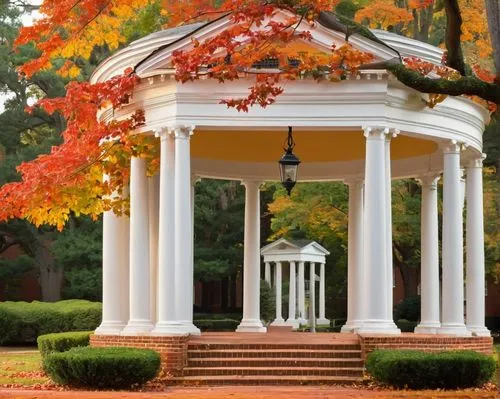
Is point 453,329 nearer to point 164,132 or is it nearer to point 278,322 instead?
point 164,132

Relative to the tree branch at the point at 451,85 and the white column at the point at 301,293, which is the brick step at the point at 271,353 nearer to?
the tree branch at the point at 451,85

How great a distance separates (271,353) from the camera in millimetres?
26156

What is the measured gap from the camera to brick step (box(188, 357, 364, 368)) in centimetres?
2586

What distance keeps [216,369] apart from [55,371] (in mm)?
4128

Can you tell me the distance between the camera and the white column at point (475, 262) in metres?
30.4

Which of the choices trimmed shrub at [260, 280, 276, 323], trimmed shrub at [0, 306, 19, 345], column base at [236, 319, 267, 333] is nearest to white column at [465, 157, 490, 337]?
column base at [236, 319, 267, 333]

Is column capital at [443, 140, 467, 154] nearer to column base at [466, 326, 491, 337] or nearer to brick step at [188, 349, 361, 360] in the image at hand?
column base at [466, 326, 491, 337]

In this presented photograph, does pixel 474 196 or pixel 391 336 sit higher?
pixel 474 196

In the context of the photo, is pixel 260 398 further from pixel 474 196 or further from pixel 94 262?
pixel 94 262

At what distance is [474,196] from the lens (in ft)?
102

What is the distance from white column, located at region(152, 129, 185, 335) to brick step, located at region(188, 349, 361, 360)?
0.83 meters

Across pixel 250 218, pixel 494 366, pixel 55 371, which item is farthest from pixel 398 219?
pixel 55 371

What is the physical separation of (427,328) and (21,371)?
43.3 ft

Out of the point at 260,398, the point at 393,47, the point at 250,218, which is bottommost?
the point at 260,398
